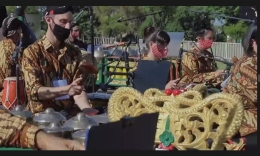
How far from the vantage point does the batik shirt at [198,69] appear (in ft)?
18.0

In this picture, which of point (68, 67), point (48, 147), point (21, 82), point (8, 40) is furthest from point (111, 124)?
point (8, 40)

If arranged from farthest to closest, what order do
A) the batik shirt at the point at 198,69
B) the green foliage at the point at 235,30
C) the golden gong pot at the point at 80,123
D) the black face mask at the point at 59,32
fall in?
1. the green foliage at the point at 235,30
2. the batik shirt at the point at 198,69
3. the black face mask at the point at 59,32
4. the golden gong pot at the point at 80,123

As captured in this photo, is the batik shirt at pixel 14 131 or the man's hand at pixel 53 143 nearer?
the man's hand at pixel 53 143

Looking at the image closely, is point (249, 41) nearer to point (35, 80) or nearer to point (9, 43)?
point (35, 80)

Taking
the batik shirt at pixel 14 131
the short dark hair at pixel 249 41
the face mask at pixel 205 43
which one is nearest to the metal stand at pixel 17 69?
the batik shirt at pixel 14 131

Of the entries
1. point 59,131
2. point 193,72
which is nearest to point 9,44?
point 193,72

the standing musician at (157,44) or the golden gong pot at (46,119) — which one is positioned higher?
the standing musician at (157,44)

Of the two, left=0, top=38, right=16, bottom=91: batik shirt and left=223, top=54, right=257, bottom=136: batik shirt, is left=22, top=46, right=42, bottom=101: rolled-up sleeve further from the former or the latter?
left=223, top=54, right=257, bottom=136: batik shirt

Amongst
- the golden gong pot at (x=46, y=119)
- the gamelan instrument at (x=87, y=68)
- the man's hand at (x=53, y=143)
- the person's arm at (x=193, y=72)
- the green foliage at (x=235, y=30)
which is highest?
the gamelan instrument at (x=87, y=68)

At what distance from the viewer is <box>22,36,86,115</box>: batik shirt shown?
10.8 ft

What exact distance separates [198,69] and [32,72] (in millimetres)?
2948

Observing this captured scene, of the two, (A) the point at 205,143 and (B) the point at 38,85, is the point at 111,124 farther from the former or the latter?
(B) the point at 38,85

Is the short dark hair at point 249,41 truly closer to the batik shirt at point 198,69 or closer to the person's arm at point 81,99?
the person's arm at point 81,99

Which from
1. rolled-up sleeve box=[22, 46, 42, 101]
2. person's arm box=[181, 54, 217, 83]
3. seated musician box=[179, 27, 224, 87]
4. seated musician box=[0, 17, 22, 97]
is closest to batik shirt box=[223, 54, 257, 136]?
rolled-up sleeve box=[22, 46, 42, 101]
